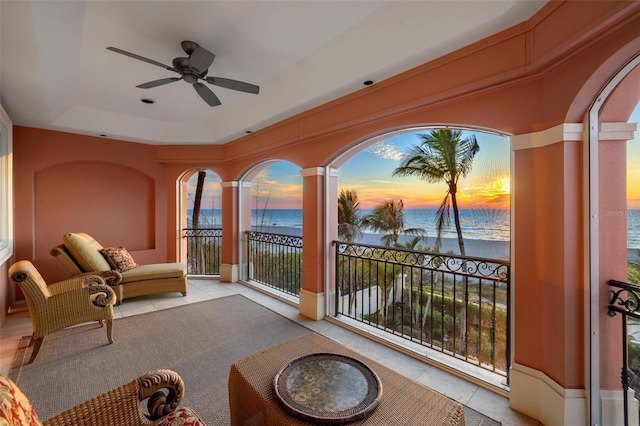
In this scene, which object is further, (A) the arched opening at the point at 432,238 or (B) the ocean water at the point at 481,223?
(A) the arched opening at the point at 432,238

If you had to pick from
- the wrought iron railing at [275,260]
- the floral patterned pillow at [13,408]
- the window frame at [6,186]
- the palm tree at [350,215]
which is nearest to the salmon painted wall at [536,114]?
the wrought iron railing at [275,260]

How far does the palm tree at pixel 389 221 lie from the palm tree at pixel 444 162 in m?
0.94

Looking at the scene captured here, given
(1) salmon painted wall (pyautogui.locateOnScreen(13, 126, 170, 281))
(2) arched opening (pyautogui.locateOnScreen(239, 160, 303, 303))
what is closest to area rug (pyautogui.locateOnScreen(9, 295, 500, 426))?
(2) arched opening (pyautogui.locateOnScreen(239, 160, 303, 303))

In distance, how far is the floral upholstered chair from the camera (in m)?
1.01

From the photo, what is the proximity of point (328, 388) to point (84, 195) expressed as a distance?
18.2ft

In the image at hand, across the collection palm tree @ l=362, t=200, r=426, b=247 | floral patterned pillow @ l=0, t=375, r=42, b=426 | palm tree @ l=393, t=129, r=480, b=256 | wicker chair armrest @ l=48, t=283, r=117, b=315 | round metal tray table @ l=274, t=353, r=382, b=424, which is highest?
palm tree @ l=393, t=129, r=480, b=256

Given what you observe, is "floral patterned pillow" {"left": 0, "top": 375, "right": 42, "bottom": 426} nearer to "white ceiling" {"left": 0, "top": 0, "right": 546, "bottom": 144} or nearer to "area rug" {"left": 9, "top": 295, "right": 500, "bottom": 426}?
"area rug" {"left": 9, "top": 295, "right": 500, "bottom": 426}

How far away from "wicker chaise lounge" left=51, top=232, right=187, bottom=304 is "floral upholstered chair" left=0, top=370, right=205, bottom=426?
2.75 meters

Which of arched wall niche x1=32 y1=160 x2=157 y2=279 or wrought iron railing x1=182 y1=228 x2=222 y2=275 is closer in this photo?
arched wall niche x1=32 y1=160 x2=157 y2=279

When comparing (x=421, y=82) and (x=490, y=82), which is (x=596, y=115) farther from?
(x=421, y=82)

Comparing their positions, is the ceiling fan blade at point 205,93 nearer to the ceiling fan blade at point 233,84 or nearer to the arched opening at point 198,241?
the ceiling fan blade at point 233,84

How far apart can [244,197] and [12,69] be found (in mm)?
3448

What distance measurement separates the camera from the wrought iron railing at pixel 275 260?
15.8 ft

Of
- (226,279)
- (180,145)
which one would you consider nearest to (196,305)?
(226,279)
